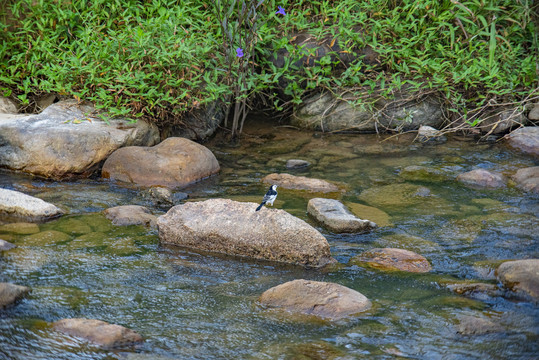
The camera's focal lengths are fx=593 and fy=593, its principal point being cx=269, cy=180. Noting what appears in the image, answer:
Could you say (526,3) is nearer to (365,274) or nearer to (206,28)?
(206,28)

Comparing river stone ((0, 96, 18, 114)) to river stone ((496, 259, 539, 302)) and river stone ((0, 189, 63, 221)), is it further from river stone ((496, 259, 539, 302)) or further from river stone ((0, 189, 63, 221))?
river stone ((496, 259, 539, 302))

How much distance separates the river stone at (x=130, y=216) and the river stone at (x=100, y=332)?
5.31ft

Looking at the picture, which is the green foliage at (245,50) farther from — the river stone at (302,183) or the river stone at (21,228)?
the river stone at (21,228)

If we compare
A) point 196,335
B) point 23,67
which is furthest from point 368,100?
point 196,335

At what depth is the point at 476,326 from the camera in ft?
11.1

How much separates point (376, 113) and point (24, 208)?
14.2 ft

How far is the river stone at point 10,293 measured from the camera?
3.50 m

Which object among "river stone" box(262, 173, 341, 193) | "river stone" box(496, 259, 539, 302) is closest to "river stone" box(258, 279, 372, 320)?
"river stone" box(496, 259, 539, 302)

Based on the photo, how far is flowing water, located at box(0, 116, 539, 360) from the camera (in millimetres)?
3236

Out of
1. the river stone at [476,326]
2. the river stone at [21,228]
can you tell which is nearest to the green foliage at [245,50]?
the river stone at [21,228]

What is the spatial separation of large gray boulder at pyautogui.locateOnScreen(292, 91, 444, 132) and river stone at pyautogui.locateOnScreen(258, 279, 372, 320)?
399cm

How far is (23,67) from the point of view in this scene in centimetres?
704

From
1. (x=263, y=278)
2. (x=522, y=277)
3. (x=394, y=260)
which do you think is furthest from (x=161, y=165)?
(x=522, y=277)

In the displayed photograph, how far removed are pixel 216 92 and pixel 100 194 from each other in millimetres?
1892
